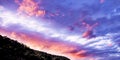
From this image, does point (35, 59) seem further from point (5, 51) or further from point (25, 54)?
point (5, 51)

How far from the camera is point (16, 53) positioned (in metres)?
16.6

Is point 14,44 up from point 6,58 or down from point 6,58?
up

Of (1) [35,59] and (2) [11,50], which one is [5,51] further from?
(1) [35,59]

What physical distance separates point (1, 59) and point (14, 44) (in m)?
3.67

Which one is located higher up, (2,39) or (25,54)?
(2,39)

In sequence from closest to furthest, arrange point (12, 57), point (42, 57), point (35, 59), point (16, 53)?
point (12, 57), point (16, 53), point (35, 59), point (42, 57)

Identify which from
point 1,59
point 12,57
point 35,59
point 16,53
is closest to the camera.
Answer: point 1,59

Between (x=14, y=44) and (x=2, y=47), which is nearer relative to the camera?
(x=2, y=47)

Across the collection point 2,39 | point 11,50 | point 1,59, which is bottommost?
point 1,59

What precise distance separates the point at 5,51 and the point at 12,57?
2.21ft

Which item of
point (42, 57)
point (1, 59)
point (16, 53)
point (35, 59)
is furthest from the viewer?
point (42, 57)

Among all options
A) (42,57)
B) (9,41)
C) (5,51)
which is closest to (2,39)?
(9,41)

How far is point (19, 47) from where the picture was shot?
59.2 feet

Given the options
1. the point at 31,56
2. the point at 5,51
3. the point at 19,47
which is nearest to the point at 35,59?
the point at 31,56
